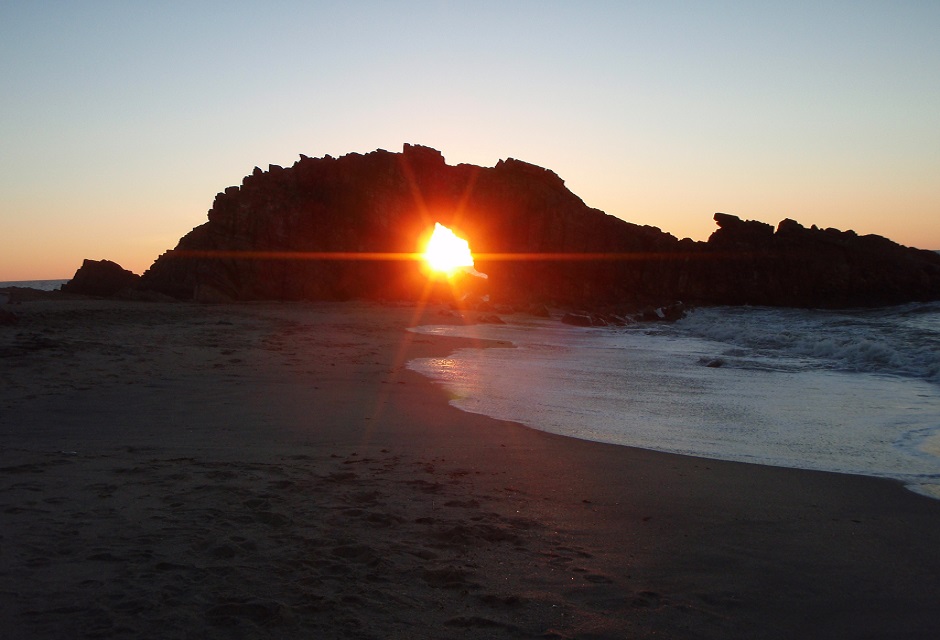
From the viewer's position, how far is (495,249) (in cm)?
4322

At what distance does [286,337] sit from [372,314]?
32.8 feet

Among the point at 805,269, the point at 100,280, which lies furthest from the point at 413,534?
the point at 805,269

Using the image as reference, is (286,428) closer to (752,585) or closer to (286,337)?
(752,585)

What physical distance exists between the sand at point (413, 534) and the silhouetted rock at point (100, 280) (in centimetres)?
2433

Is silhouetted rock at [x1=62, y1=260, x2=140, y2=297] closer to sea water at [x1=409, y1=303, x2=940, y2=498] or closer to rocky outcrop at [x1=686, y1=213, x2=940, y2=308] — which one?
sea water at [x1=409, y1=303, x2=940, y2=498]

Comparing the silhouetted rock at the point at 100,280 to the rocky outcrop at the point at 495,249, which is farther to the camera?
the rocky outcrop at the point at 495,249

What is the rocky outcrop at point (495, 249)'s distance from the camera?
33.8 m

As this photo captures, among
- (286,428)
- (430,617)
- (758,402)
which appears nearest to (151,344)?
(286,428)

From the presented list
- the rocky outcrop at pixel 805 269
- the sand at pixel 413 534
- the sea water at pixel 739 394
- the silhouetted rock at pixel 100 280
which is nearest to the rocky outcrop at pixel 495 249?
the rocky outcrop at pixel 805 269

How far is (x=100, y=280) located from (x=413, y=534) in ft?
97.1

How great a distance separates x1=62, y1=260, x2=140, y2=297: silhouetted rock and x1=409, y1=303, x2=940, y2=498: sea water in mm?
16722

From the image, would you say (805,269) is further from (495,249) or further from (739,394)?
(739,394)

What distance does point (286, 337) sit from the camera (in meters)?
14.4

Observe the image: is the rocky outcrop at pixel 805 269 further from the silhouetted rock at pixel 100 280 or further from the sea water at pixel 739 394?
the silhouetted rock at pixel 100 280
